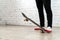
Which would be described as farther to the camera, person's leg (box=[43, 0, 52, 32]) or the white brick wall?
the white brick wall

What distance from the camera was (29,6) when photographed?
133 inches

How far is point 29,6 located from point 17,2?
0.96 ft

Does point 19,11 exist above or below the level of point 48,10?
below

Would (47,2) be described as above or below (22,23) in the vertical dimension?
above

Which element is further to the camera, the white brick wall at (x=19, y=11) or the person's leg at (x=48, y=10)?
the white brick wall at (x=19, y=11)

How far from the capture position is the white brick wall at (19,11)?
10.7ft

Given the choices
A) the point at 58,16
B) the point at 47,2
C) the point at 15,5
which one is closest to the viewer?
the point at 47,2

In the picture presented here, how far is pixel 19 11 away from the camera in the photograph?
348 centimetres

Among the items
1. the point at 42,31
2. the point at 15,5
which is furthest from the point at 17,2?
the point at 42,31

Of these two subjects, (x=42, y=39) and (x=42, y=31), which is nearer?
(x=42, y=39)

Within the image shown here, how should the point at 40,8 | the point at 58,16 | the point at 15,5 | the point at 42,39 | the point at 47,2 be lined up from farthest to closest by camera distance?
the point at 15,5
the point at 58,16
the point at 40,8
the point at 47,2
the point at 42,39

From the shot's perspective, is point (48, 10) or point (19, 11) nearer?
point (48, 10)

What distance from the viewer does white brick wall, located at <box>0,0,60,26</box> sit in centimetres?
327

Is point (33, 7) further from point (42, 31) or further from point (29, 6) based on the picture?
point (42, 31)
